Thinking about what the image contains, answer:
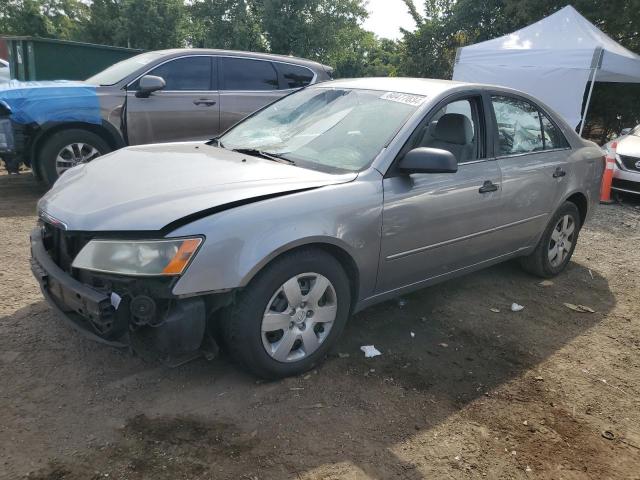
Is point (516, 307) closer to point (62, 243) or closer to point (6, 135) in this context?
point (62, 243)

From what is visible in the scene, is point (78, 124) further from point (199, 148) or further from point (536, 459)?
point (536, 459)

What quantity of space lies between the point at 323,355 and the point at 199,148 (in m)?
1.67

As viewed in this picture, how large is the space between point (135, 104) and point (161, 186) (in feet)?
12.9

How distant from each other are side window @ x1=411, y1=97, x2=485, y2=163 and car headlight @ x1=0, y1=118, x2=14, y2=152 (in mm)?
4638

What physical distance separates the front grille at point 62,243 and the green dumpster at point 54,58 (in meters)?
8.72

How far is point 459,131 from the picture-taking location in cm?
360

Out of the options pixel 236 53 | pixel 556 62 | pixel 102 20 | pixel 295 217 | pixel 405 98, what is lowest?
pixel 295 217

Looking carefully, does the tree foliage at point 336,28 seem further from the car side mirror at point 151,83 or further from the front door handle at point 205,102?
the car side mirror at point 151,83

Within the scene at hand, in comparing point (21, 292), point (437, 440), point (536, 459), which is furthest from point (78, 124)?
point (536, 459)

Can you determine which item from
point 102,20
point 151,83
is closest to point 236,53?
point 151,83

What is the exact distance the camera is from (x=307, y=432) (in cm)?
248

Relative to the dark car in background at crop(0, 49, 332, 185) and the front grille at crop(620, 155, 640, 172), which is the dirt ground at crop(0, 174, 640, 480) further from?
the front grille at crop(620, 155, 640, 172)

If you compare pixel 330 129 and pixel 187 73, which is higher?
pixel 187 73

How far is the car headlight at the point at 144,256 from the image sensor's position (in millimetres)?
2334
